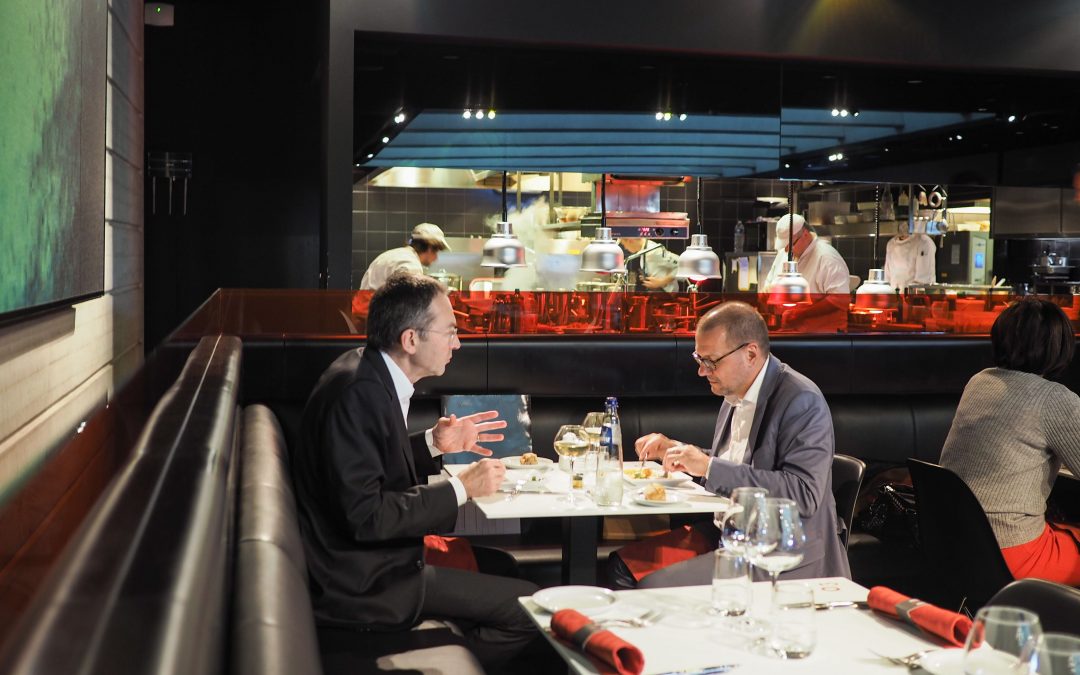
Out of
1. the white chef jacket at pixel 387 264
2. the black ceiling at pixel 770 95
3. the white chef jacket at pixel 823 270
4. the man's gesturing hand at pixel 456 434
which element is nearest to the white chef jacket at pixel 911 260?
the black ceiling at pixel 770 95

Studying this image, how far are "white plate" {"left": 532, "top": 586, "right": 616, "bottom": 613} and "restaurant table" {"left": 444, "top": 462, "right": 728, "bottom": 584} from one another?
717mm

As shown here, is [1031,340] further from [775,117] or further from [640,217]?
[640,217]

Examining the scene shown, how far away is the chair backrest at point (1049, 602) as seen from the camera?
2.05 m

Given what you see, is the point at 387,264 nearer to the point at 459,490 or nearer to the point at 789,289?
the point at 789,289

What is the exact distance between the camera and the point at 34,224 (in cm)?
260

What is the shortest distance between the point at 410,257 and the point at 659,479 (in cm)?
430

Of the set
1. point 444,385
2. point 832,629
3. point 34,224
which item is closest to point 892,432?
point 444,385

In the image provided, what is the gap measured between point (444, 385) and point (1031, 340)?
2.50 m

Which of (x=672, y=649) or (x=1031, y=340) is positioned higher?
(x=1031, y=340)

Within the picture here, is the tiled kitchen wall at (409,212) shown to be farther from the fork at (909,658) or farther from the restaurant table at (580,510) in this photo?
the fork at (909,658)

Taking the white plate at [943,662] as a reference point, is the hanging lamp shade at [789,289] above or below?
above

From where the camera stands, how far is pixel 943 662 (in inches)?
71.2

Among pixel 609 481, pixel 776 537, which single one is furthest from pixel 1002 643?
pixel 609 481

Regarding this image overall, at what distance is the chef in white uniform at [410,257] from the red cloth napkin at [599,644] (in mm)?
5383
